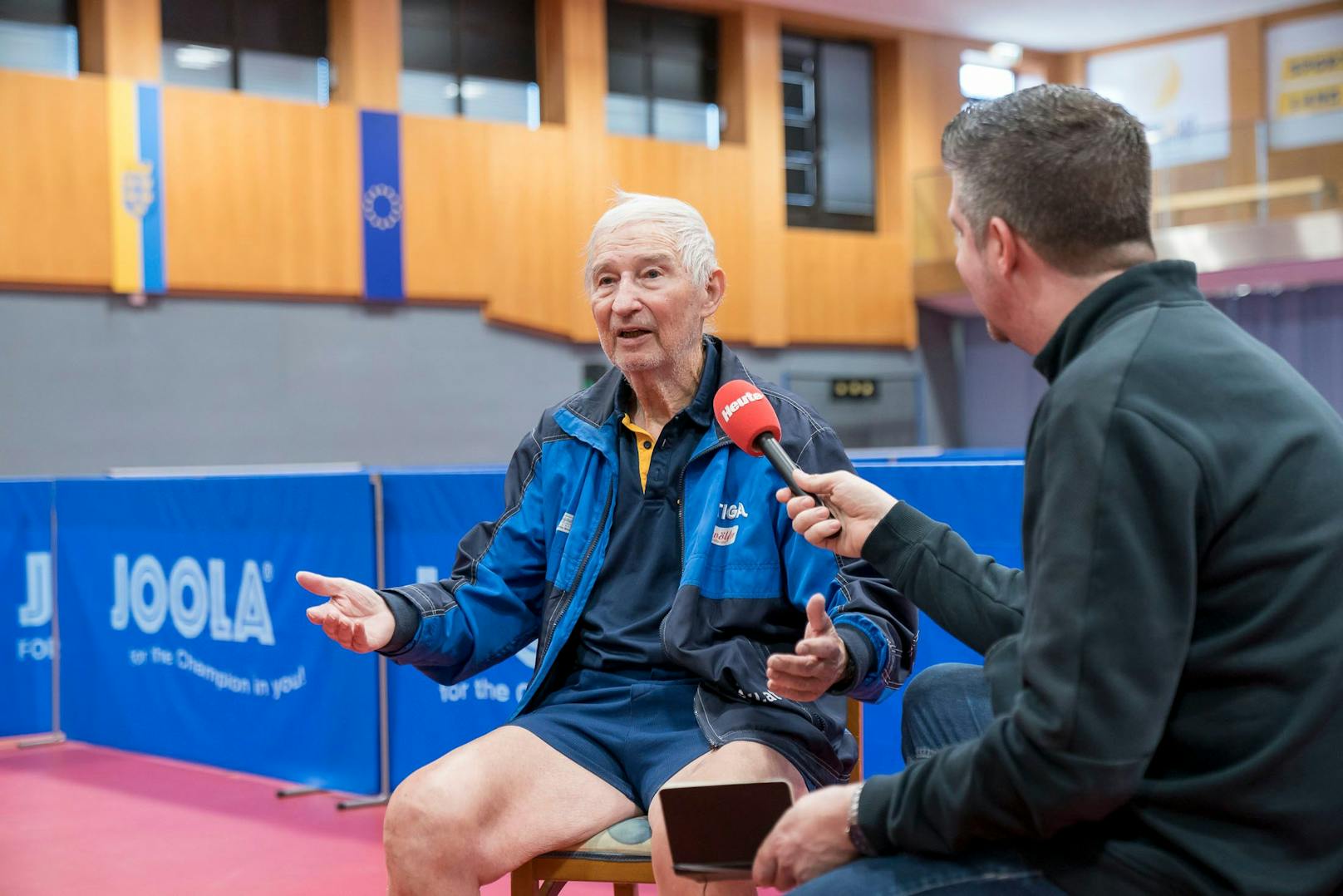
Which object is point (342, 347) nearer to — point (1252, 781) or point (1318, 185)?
point (1318, 185)

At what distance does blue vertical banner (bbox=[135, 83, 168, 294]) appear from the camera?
1087 centimetres

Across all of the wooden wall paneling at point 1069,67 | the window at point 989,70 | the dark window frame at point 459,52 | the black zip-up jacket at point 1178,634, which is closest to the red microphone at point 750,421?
the black zip-up jacket at point 1178,634

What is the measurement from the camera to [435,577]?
412cm

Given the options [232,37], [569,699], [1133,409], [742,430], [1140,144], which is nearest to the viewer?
[1133,409]

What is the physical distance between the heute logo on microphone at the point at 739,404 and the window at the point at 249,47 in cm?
1099

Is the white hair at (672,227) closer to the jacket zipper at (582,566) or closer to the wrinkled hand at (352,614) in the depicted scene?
the jacket zipper at (582,566)

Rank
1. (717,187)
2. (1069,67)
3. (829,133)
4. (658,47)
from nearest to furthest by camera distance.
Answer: (717,187) < (658,47) < (829,133) < (1069,67)

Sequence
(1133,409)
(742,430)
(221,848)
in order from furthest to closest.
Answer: (221,848) → (742,430) → (1133,409)

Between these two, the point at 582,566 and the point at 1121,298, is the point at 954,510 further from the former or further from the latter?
the point at 1121,298

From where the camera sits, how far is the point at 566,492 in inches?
93.4

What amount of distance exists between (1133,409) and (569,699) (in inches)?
51.6

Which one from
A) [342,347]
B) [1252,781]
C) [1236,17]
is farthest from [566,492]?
[1236,17]

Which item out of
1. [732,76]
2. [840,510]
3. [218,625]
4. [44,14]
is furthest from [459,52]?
[840,510]

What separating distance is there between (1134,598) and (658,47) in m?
14.2
